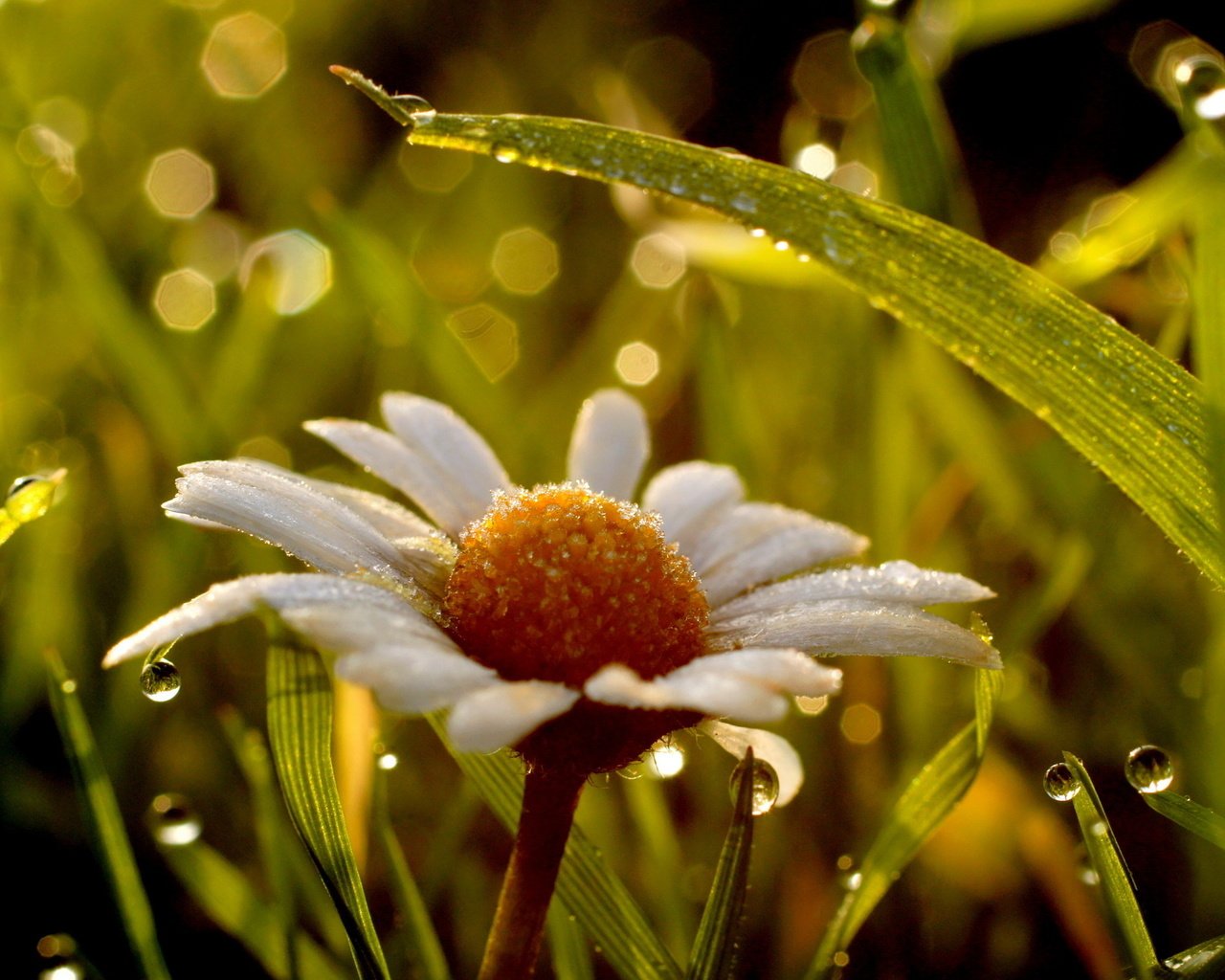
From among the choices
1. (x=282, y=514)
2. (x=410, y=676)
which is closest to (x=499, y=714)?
(x=410, y=676)

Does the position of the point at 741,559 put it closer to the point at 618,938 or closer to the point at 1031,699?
the point at 618,938

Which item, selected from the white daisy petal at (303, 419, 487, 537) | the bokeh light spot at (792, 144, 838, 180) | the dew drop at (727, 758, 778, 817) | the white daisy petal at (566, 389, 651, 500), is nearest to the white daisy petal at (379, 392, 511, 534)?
the white daisy petal at (303, 419, 487, 537)

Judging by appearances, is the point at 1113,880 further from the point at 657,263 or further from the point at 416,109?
the point at 657,263

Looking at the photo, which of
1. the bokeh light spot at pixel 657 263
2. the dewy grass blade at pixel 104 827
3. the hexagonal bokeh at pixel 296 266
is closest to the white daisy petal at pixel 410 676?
the dewy grass blade at pixel 104 827

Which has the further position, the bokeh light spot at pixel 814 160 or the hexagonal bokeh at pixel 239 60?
the hexagonal bokeh at pixel 239 60

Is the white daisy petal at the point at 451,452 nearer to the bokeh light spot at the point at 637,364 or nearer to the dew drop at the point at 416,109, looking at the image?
the dew drop at the point at 416,109

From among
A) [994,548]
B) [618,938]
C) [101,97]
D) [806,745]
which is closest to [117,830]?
[618,938]

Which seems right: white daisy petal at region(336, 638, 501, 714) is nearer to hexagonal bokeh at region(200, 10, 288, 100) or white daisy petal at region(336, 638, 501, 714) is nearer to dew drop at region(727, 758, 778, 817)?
dew drop at region(727, 758, 778, 817)
